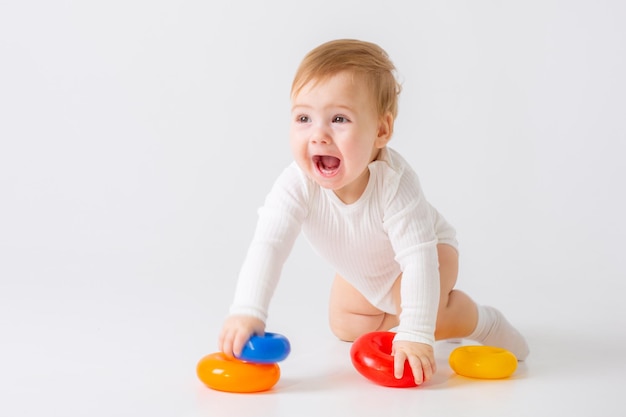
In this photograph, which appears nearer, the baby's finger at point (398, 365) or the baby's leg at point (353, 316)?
the baby's finger at point (398, 365)

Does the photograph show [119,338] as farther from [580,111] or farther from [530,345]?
[580,111]

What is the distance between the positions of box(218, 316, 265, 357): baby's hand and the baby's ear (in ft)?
1.85

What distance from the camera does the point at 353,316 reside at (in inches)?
113

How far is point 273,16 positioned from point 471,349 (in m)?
2.18

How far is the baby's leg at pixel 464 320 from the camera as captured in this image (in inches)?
105

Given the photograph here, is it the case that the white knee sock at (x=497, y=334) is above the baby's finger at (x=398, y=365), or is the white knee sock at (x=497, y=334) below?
above

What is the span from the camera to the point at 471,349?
252 cm

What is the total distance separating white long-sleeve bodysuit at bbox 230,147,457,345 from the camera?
2424mm

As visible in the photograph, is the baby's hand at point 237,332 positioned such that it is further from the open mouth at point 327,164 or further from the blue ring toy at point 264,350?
the open mouth at point 327,164

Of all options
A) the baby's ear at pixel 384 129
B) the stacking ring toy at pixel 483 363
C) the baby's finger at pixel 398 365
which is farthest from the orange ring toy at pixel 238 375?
the baby's ear at pixel 384 129

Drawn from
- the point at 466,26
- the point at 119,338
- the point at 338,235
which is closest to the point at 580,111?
the point at 466,26

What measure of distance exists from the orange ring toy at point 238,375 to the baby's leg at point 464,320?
1.89ft

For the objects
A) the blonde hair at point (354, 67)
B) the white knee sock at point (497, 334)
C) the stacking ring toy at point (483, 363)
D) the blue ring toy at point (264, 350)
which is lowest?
the blue ring toy at point (264, 350)

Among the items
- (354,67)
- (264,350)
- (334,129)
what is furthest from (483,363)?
(354,67)
